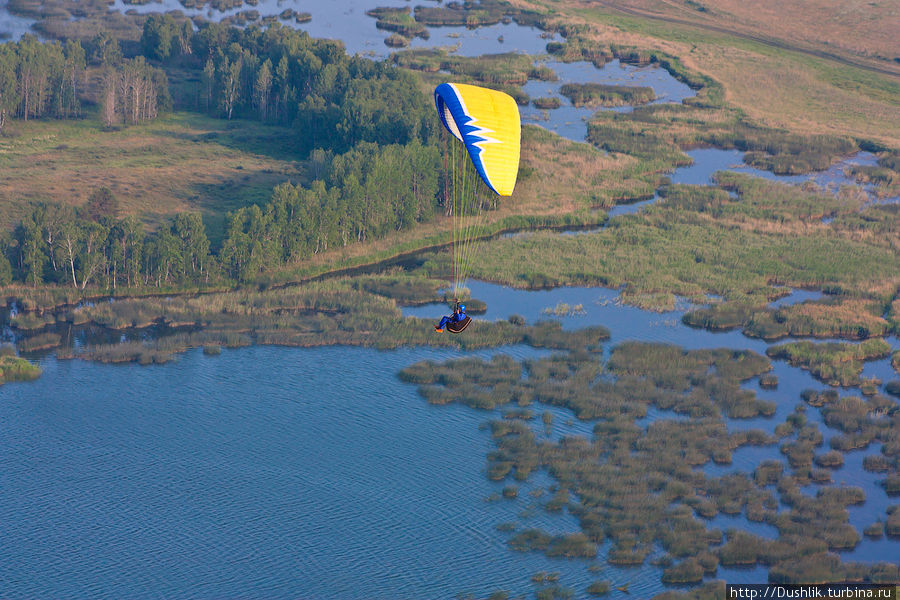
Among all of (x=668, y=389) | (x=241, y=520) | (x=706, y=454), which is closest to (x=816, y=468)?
(x=706, y=454)

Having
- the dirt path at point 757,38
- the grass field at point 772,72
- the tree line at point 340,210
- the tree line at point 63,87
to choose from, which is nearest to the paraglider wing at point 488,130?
the tree line at point 340,210

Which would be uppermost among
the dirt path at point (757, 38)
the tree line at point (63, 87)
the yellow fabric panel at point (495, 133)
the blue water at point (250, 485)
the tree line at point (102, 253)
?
the dirt path at point (757, 38)

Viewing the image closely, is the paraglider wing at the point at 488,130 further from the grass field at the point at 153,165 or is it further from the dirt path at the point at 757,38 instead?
the dirt path at the point at 757,38

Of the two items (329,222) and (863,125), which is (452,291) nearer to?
(329,222)

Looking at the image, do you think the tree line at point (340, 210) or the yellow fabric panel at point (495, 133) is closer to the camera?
the yellow fabric panel at point (495, 133)

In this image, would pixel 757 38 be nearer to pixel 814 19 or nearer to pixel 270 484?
pixel 814 19
